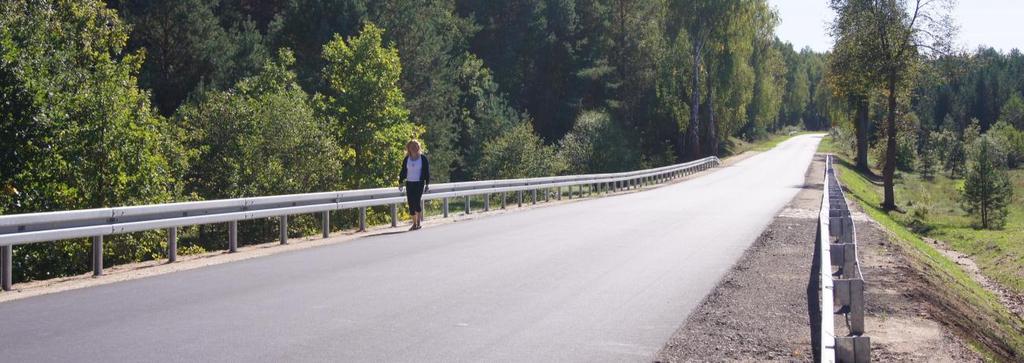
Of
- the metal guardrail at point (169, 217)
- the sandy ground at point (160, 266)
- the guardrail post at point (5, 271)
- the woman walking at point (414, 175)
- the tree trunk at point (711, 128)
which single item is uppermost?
the tree trunk at point (711, 128)

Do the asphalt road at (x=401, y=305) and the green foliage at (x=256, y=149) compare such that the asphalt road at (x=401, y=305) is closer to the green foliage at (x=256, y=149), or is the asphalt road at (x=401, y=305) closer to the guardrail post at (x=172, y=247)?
the guardrail post at (x=172, y=247)

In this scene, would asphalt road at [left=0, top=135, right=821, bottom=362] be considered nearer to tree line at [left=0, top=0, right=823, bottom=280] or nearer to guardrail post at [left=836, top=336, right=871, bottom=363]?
guardrail post at [left=836, top=336, right=871, bottom=363]

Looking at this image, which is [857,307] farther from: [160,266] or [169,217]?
[169,217]

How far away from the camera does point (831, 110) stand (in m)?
64.6

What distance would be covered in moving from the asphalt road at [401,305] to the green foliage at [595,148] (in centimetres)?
3927

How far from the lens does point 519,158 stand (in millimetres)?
48281

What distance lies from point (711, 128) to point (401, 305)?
2362 inches

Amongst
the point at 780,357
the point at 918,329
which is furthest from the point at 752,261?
the point at 780,357

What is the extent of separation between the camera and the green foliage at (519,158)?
1882 inches

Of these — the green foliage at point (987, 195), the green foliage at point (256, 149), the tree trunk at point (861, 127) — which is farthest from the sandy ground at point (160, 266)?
the tree trunk at point (861, 127)

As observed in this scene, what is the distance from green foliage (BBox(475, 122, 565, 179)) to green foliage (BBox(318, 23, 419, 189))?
20.7 ft

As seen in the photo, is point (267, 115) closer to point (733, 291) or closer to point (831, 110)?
point (733, 291)

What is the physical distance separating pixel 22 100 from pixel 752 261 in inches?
596

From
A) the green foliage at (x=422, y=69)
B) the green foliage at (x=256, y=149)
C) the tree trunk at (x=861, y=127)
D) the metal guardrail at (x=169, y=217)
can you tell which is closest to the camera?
the metal guardrail at (x=169, y=217)
